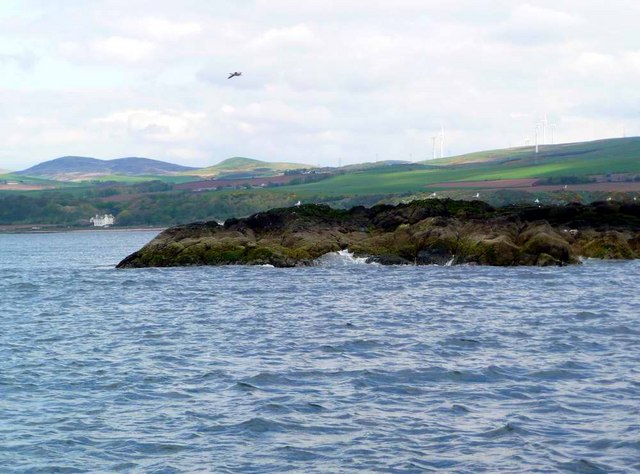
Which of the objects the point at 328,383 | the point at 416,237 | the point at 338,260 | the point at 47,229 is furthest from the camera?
the point at 47,229

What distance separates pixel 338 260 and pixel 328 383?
36.0 meters

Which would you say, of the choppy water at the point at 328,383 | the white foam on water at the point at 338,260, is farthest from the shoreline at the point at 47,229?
the choppy water at the point at 328,383

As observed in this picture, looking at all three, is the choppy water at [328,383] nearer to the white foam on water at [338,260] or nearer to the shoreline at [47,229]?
the white foam on water at [338,260]

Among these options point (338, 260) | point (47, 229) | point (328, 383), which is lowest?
point (47, 229)

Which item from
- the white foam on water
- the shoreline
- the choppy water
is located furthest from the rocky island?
the shoreline

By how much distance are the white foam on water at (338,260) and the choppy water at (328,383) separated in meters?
16.0

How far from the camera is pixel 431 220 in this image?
193 feet

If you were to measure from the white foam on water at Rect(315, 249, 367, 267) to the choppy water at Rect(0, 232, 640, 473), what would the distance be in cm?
1600

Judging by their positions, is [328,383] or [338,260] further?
[338,260]

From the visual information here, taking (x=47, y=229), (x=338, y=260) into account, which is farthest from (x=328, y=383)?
(x=47, y=229)

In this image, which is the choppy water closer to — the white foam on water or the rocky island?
the rocky island

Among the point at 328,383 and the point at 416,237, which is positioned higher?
the point at 416,237

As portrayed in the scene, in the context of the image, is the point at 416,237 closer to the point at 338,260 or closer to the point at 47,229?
the point at 338,260

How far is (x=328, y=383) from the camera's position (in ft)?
73.9
